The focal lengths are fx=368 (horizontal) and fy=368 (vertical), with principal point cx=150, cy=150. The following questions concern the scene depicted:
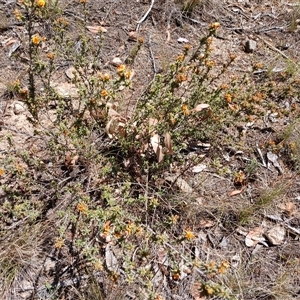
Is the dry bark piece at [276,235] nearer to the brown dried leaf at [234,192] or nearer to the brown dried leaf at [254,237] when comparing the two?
the brown dried leaf at [254,237]

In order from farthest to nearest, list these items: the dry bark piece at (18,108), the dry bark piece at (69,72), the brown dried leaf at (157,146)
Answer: the dry bark piece at (69,72) < the dry bark piece at (18,108) < the brown dried leaf at (157,146)

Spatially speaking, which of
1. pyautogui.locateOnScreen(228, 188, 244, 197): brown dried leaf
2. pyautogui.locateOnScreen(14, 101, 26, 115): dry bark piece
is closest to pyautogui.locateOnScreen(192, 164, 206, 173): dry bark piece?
pyautogui.locateOnScreen(228, 188, 244, 197): brown dried leaf

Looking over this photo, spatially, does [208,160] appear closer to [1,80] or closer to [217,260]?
[217,260]

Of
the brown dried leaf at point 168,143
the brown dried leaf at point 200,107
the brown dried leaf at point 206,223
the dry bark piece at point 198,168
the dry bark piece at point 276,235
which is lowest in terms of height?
the brown dried leaf at point 206,223

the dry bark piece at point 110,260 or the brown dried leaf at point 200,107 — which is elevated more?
the brown dried leaf at point 200,107

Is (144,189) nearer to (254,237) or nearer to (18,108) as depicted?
(254,237)

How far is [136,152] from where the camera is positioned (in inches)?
98.6

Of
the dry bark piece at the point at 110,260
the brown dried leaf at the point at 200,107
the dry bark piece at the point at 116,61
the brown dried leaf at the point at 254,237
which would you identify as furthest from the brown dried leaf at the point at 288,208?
the dry bark piece at the point at 116,61

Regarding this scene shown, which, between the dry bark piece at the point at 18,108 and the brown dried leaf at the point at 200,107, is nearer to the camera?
the brown dried leaf at the point at 200,107

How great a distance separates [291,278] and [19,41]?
279 centimetres

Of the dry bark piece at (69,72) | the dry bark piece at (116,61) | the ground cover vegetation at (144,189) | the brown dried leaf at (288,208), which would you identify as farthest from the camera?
the dry bark piece at (116,61)

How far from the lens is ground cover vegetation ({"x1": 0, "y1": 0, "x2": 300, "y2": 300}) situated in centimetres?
212

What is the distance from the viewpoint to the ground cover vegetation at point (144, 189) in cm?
212

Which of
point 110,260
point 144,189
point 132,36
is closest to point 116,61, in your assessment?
point 132,36
